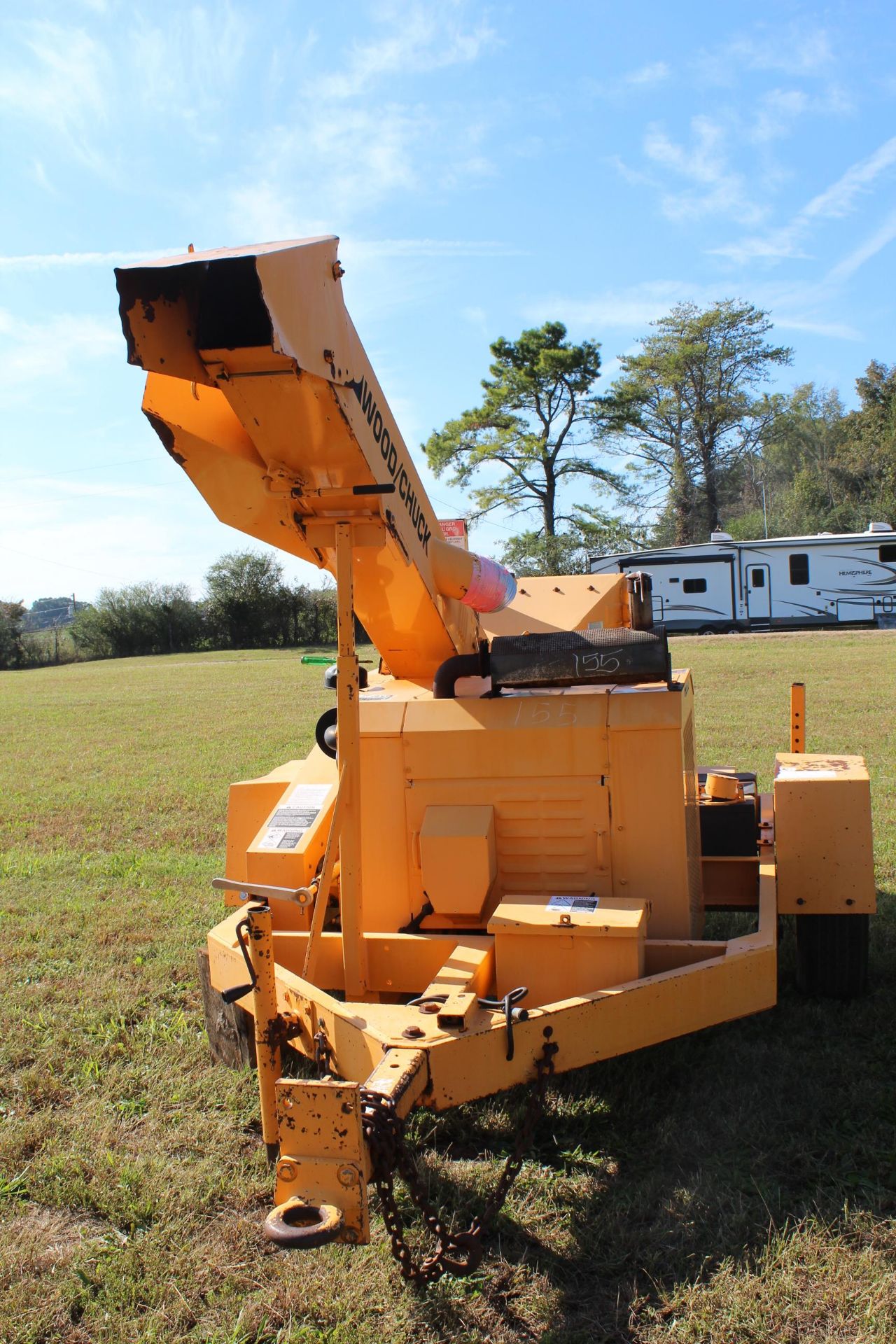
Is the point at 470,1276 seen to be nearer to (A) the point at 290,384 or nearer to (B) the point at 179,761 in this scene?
(A) the point at 290,384

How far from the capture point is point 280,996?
356 cm

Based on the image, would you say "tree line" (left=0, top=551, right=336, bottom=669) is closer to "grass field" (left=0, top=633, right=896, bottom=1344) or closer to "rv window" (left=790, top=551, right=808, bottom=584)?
"rv window" (left=790, top=551, right=808, bottom=584)

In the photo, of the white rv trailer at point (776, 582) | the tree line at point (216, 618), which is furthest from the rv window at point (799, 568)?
the tree line at point (216, 618)

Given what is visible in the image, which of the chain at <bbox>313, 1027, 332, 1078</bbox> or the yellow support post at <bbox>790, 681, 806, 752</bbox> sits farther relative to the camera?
the yellow support post at <bbox>790, 681, 806, 752</bbox>

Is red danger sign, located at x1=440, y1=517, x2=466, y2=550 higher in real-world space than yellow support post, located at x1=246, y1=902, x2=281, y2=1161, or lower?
higher

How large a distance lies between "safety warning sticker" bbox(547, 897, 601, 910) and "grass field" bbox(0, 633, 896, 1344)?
799 millimetres

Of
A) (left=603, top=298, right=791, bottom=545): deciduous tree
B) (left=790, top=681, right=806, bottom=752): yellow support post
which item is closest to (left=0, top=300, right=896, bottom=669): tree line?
(left=603, top=298, right=791, bottom=545): deciduous tree

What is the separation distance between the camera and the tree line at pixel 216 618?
4812 centimetres

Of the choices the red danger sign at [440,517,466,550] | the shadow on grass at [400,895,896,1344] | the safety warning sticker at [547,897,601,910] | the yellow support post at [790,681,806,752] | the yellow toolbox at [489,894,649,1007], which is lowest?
the shadow on grass at [400,895,896,1344]

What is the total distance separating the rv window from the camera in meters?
29.5

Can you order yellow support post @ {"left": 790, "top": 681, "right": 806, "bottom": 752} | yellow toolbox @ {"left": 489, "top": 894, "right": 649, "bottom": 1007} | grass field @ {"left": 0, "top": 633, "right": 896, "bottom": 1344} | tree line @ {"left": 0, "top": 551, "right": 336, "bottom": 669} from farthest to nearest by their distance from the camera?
tree line @ {"left": 0, "top": 551, "right": 336, "bottom": 669} < yellow support post @ {"left": 790, "top": 681, "right": 806, "bottom": 752} < yellow toolbox @ {"left": 489, "top": 894, "right": 649, "bottom": 1007} < grass field @ {"left": 0, "top": 633, "right": 896, "bottom": 1344}

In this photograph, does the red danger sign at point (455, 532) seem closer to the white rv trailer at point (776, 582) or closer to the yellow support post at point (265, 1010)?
the yellow support post at point (265, 1010)

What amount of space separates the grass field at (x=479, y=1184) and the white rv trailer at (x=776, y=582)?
980 inches

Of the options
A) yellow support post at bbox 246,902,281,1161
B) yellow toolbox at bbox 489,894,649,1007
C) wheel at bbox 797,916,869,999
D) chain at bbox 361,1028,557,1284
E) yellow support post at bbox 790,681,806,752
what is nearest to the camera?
chain at bbox 361,1028,557,1284
